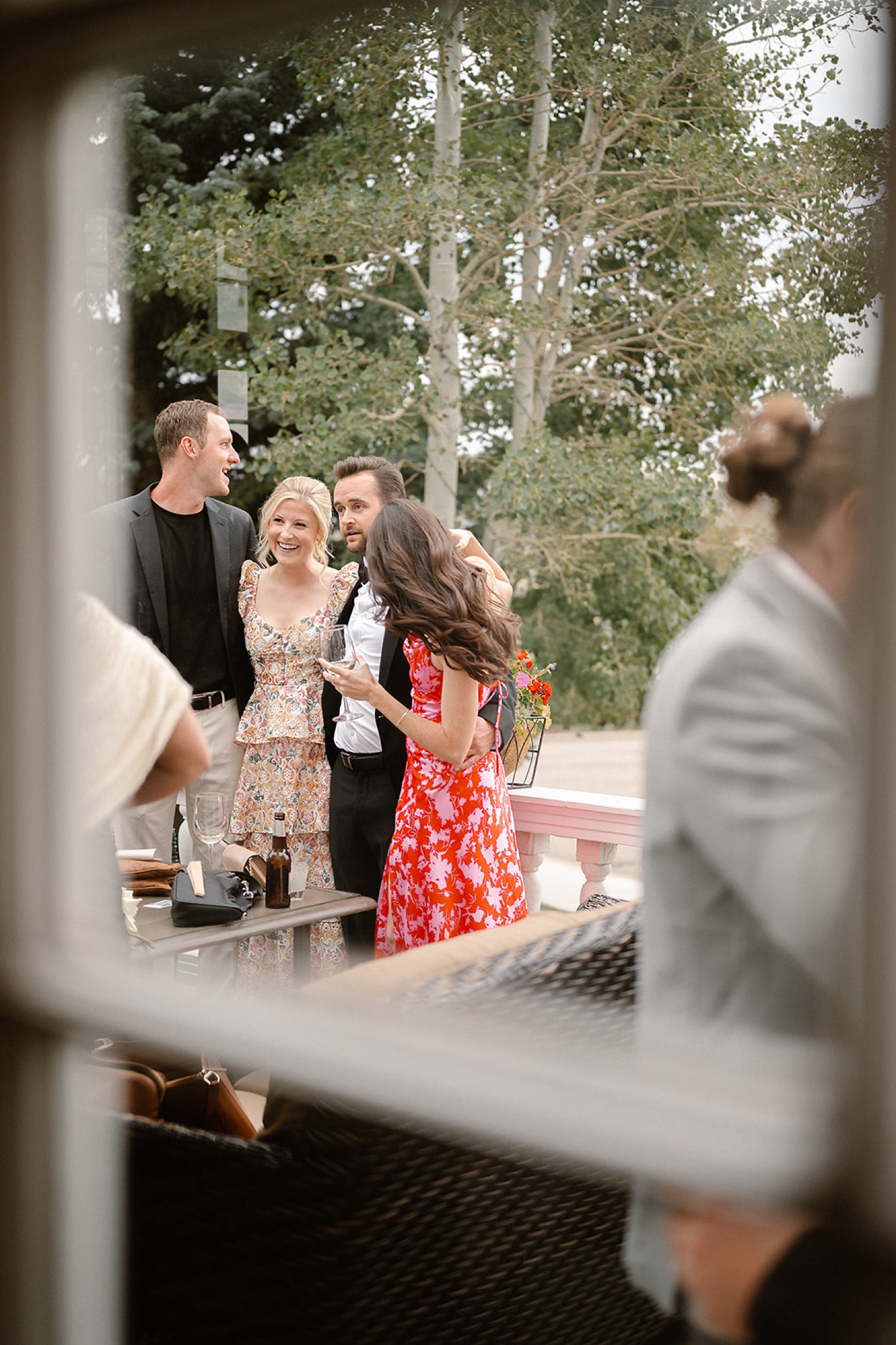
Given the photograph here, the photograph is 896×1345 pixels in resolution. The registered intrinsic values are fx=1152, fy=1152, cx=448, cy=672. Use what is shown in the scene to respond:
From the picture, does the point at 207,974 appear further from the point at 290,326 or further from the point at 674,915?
the point at 290,326

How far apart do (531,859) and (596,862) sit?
10.5 inches

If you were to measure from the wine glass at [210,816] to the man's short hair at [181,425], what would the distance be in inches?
38.0

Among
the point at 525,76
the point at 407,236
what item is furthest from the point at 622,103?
the point at 407,236

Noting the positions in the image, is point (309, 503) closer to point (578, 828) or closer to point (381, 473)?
point (381, 473)

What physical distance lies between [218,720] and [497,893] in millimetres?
926

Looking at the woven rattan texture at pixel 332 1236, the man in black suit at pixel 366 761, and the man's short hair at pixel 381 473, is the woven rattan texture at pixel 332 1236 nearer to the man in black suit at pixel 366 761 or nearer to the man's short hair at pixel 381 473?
the man in black suit at pixel 366 761

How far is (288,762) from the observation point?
279 centimetres

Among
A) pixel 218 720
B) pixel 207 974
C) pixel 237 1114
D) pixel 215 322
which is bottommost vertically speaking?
pixel 207 974

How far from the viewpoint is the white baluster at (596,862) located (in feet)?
10.0

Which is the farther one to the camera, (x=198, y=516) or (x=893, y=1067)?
(x=198, y=516)

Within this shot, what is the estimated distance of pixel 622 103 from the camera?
5.48m

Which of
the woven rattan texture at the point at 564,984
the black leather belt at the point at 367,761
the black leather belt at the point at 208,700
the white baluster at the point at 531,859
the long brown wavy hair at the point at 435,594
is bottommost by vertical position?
→ the white baluster at the point at 531,859

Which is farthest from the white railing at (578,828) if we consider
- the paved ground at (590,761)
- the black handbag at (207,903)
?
the paved ground at (590,761)

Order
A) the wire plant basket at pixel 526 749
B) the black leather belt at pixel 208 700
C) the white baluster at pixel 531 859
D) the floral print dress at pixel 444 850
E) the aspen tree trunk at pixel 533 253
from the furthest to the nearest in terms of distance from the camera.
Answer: the aspen tree trunk at pixel 533 253 → the white baluster at pixel 531 859 → the wire plant basket at pixel 526 749 → the black leather belt at pixel 208 700 → the floral print dress at pixel 444 850
